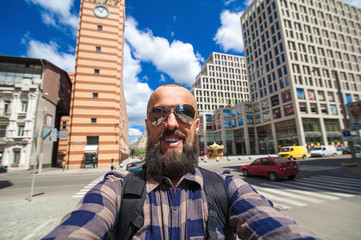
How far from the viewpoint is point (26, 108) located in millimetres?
22469

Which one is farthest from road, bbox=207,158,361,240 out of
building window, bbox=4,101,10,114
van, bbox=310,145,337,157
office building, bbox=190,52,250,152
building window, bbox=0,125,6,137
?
office building, bbox=190,52,250,152

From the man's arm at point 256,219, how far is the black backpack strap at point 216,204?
0.06 meters

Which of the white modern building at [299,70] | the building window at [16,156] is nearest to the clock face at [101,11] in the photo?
the building window at [16,156]

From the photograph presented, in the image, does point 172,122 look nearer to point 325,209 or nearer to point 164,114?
Answer: point 164,114

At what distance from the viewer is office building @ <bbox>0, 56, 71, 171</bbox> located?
2078 centimetres

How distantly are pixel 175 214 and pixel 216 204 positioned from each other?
40 centimetres

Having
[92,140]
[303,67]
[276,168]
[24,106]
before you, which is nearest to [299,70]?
[303,67]

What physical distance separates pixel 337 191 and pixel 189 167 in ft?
29.5

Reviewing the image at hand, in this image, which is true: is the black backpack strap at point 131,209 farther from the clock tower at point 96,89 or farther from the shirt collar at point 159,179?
the clock tower at point 96,89

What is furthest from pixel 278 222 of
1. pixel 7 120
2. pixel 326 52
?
pixel 326 52

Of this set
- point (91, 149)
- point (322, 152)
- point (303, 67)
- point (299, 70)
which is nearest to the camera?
point (91, 149)

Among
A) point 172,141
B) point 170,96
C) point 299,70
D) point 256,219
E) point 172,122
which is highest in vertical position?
point 299,70

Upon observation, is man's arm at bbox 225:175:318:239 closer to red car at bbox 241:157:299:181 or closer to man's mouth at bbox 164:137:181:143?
man's mouth at bbox 164:137:181:143

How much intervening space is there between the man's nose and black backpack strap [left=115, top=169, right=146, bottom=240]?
0.65 m
